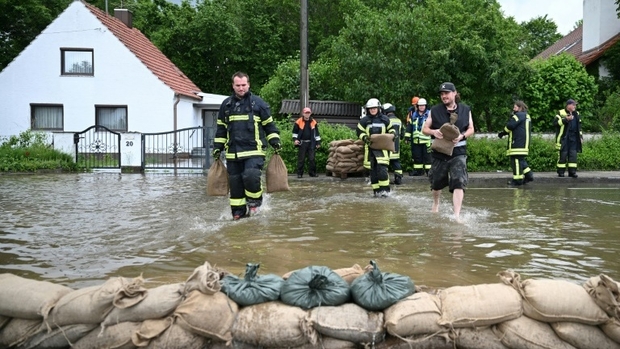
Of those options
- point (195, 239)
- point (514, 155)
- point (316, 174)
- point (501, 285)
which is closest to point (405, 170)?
point (316, 174)

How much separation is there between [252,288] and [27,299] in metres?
1.36

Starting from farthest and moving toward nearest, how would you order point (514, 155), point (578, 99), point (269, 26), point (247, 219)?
point (269, 26) < point (578, 99) < point (514, 155) < point (247, 219)

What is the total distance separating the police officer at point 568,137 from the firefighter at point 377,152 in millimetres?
6234

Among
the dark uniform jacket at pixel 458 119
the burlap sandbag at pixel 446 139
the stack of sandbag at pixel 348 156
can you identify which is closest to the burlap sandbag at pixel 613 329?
the burlap sandbag at pixel 446 139

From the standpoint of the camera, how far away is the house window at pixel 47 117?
29.4 metres

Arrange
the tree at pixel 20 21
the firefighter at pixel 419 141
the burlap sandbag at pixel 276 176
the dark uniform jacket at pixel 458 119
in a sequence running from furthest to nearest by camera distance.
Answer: the tree at pixel 20 21 → the firefighter at pixel 419 141 → the burlap sandbag at pixel 276 176 → the dark uniform jacket at pixel 458 119

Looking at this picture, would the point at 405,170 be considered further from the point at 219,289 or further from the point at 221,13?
the point at 221,13

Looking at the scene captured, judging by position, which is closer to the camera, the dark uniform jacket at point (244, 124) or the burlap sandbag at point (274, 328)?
the burlap sandbag at point (274, 328)

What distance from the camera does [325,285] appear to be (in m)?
4.00

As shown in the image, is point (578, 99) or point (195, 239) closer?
point (195, 239)

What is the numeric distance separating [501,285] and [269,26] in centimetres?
4212

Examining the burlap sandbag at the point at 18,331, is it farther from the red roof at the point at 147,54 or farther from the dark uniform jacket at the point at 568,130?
the red roof at the point at 147,54

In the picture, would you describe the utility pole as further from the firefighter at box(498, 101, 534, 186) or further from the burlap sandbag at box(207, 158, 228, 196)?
the burlap sandbag at box(207, 158, 228, 196)

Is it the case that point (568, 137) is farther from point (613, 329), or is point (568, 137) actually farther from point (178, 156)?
point (613, 329)
